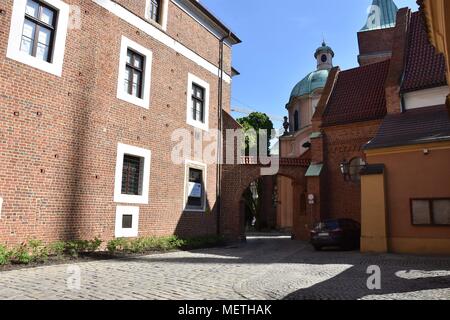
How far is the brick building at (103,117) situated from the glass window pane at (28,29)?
0.03m

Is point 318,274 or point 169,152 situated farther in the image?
point 169,152

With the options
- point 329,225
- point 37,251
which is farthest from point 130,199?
point 329,225

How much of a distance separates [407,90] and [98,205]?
14.8 metres

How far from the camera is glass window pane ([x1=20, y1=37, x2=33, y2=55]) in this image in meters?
10.7

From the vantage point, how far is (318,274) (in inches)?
364

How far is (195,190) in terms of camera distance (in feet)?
57.8

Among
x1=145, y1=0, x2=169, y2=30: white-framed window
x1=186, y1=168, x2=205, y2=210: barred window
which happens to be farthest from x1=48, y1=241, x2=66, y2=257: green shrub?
x1=145, y1=0, x2=169, y2=30: white-framed window

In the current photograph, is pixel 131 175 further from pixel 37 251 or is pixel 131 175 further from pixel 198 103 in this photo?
pixel 198 103

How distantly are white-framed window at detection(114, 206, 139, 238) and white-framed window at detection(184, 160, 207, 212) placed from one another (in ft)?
10.5

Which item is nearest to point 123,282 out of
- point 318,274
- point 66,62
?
point 318,274

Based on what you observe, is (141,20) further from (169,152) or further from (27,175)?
(27,175)

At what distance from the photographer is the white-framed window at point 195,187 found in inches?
667

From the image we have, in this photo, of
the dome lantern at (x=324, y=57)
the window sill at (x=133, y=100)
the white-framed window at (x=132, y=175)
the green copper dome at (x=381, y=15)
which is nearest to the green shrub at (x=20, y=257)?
the white-framed window at (x=132, y=175)

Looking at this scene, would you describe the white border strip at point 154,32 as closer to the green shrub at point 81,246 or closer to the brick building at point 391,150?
the brick building at point 391,150
